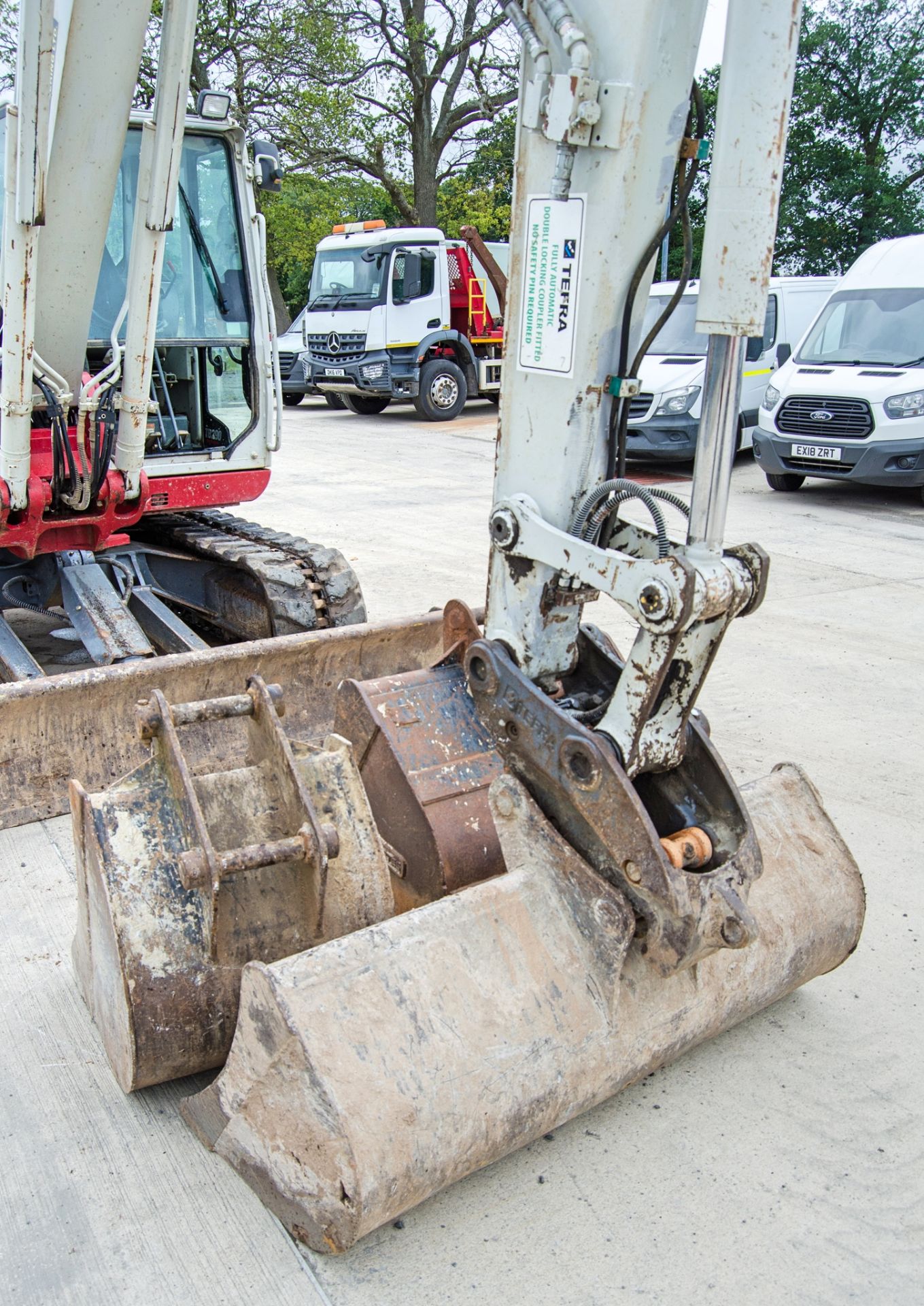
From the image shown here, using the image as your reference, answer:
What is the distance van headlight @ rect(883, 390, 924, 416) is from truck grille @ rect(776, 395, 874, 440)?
0.16m

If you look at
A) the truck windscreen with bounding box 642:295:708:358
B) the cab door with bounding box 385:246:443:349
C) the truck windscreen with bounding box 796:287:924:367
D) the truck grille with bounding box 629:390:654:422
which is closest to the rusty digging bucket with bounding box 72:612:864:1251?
the truck windscreen with bounding box 796:287:924:367

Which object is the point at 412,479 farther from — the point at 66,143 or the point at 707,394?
the point at 707,394

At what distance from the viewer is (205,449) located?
17.5ft

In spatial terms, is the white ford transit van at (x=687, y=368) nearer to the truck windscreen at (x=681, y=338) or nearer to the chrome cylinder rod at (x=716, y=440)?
the truck windscreen at (x=681, y=338)

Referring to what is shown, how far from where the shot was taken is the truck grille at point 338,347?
16.1 meters

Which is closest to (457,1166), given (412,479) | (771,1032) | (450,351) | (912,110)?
(771,1032)

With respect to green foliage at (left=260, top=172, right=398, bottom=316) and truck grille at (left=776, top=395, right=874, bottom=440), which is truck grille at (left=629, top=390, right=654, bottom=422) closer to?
truck grille at (left=776, top=395, right=874, bottom=440)

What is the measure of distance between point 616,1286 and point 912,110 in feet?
95.6

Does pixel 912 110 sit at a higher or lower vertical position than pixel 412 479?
higher

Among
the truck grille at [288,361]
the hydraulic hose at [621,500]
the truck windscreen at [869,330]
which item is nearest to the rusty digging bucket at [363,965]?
the hydraulic hose at [621,500]

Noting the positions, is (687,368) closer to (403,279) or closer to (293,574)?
(403,279)

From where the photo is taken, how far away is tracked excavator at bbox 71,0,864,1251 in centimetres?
213

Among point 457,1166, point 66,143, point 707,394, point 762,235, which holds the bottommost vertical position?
point 457,1166

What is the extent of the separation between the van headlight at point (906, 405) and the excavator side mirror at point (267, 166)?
6494 mm
